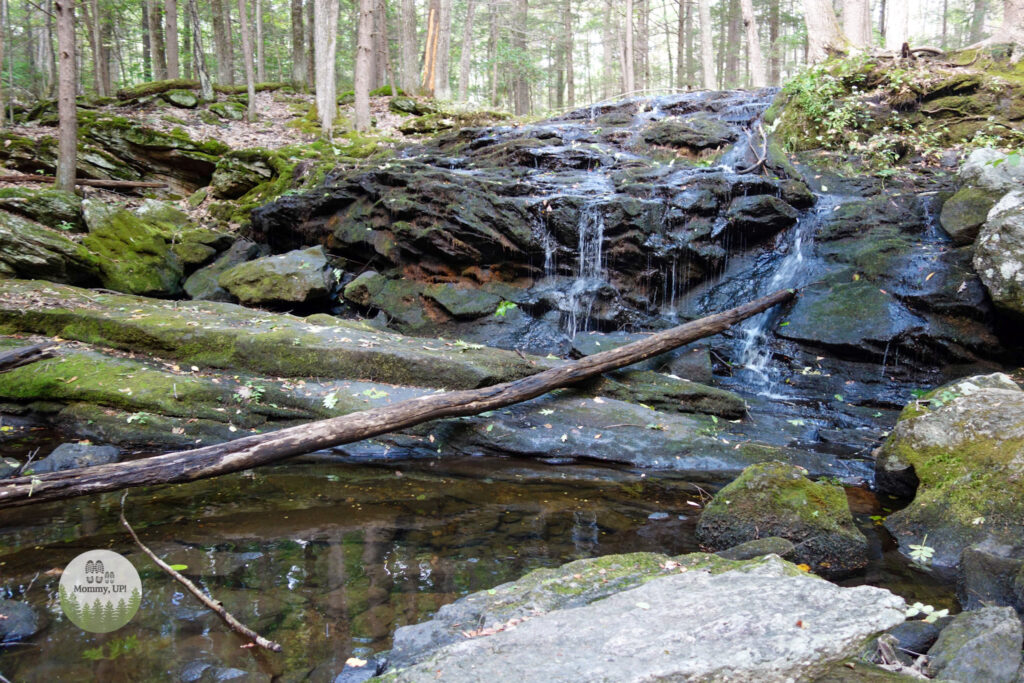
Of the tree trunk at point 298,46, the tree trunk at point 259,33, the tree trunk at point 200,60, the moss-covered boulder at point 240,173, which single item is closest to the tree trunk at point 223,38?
the tree trunk at point 259,33

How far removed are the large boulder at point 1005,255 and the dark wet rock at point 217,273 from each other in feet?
41.0

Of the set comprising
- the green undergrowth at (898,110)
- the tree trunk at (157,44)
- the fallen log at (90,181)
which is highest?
the tree trunk at (157,44)

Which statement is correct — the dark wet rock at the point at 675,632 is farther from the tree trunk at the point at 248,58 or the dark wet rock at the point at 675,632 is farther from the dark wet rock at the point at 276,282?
the tree trunk at the point at 248,58

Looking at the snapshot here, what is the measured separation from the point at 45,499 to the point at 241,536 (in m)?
1.35

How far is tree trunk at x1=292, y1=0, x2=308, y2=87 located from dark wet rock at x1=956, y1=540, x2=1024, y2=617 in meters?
25.8

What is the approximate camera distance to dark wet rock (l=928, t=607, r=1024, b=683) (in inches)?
104

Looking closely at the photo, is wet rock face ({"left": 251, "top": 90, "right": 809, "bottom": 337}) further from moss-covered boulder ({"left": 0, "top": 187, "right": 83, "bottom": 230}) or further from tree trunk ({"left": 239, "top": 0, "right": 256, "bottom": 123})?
tree trunk ({"left": 239, "top": 0, "right": 256, "bottom": 123})

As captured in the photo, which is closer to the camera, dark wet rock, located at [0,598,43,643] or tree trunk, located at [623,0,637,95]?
dark wet rock, located at [0,598,43,643]

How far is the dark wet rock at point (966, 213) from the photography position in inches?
343

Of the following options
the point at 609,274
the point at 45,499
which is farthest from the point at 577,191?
the point at 45,499

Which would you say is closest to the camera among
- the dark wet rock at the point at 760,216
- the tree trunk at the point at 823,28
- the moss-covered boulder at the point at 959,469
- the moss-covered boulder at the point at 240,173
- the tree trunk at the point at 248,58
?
the moss-covered boulder at the point at 959,469

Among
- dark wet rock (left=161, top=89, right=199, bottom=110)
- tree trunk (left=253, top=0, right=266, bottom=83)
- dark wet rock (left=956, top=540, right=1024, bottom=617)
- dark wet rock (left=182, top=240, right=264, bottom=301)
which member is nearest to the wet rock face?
dark wet rock (left=182, top=240, right=264, bottom=301)

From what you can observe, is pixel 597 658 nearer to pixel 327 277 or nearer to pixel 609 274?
pixel 609 274

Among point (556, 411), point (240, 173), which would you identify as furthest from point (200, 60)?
point (556, 411)
